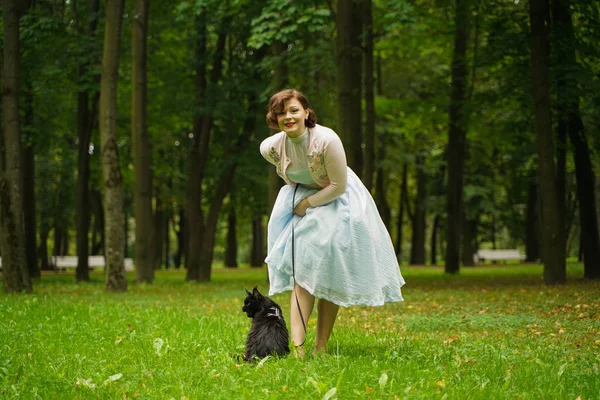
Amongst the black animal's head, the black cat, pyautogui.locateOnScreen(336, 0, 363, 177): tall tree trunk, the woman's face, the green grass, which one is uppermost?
pyautogui.locateOnScreen(336, 0, 363, 177): tall tree trunk

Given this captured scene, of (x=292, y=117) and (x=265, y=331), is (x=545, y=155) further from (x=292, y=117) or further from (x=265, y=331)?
(x=265, y=331)

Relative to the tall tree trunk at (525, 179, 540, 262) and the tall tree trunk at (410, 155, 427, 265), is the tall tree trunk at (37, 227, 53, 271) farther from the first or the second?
the tall tree trunk at (525, 179, 540, 262)

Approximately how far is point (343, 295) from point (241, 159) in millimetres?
16776

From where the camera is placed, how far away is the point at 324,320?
6039mm

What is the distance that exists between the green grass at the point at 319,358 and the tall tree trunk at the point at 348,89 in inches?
189

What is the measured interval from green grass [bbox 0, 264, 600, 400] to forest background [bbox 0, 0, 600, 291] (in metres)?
5.23

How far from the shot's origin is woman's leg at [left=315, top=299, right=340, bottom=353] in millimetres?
6027

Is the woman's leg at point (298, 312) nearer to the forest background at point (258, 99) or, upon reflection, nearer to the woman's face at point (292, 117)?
the woman's face at point (292, 117)

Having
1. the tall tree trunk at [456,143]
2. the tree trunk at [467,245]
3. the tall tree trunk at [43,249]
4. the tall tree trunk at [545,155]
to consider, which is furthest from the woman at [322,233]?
the tall tree trunk at [43,249]

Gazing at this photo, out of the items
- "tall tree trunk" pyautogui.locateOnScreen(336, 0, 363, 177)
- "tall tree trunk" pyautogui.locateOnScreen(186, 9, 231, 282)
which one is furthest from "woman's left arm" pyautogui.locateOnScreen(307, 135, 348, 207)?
"tall tree trunk" pyautogui.locateOnScreen(186, 9, 231, 282)

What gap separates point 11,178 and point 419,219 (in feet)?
76.4

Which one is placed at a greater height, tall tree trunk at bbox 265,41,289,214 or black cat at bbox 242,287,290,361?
tall tree trunk at bbox 265,41,289,214

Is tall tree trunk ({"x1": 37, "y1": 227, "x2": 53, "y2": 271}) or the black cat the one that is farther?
tall tree trunk ({"x1": 37, "y1": 227, "x2": 53, "y2": 271})

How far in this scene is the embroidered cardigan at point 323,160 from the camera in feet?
18.5
